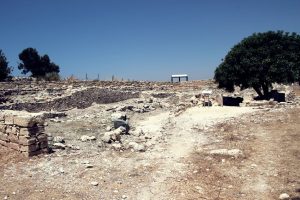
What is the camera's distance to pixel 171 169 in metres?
8.99

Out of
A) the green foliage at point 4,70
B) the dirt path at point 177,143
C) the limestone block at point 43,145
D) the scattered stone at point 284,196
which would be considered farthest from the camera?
the green foliage at point 4,70

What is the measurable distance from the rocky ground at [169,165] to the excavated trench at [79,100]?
8.57 meters

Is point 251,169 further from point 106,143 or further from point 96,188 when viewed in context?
point 106,143

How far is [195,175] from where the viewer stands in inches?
336

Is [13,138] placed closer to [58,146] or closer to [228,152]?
[58,146]

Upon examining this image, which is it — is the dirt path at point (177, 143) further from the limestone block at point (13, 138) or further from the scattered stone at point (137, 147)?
the limestone block at point (13, 138)

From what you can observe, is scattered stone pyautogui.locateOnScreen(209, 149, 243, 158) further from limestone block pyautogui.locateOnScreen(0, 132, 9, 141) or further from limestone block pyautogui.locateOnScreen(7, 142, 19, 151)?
limestone block pyautogui.locateOnScreen(0, 132, 9, 141)

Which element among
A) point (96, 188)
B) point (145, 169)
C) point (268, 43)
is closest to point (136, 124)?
point (145, 169)

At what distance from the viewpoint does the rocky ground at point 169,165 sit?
A: 24.6 ft

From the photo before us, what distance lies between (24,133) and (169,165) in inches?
168

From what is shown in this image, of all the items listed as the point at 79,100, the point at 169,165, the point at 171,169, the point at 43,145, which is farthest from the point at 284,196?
the point at 79,100

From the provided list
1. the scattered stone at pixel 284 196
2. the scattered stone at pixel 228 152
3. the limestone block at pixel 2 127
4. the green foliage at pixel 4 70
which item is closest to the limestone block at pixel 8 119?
the limestone block at pixel 2 127

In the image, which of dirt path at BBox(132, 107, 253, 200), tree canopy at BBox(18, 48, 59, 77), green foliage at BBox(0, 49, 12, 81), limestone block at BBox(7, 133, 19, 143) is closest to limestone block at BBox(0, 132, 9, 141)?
limestone block at BBox(7, 133, 19, 143)

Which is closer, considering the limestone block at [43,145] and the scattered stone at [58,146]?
the limestone block at [43,145]
